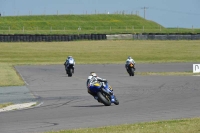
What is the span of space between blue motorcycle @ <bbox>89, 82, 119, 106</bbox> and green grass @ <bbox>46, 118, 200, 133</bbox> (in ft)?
18.5

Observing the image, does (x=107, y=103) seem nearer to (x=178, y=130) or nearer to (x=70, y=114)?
(x=70, y=114)

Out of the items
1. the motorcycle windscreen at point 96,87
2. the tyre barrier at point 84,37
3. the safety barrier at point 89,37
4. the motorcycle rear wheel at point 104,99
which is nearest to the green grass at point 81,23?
the safety barrier at point 89,37

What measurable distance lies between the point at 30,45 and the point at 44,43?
2.25 meters

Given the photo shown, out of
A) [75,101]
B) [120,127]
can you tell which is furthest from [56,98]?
[120,127]

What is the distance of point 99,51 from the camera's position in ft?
258

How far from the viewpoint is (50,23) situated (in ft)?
380

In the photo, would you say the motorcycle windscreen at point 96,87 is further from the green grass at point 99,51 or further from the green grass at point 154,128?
the green grass at point 99,51

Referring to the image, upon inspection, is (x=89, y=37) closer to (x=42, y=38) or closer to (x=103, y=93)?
(x=42, y=38)

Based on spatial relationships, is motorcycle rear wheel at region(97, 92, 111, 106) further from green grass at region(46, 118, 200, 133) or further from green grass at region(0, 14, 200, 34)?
green grass at region(0, 14, 200, 34)

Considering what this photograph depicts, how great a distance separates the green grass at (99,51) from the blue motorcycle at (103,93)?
4830cm

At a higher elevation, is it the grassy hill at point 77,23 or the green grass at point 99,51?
the grassy hill at point 77,23

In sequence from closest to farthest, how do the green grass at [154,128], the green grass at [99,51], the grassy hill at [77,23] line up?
the green grass at [154,128] < the green grass at [99,51] < the grassy hill at [77,23]

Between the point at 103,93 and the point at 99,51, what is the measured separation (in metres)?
56.7

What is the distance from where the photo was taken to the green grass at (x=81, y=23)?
110 metres
